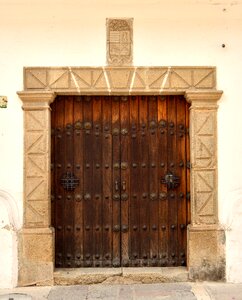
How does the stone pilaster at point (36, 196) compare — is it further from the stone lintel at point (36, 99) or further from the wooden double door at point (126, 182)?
the wooden double door at point (126, 182)

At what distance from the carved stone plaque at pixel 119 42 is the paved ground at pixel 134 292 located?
2293 mm

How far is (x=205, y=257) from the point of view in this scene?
16.1 feet

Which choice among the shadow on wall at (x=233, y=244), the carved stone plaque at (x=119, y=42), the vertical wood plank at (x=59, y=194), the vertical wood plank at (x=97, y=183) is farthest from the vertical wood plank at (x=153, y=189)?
the vertical wood plank at (x=59, y=194)

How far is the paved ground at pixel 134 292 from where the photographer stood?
450cm

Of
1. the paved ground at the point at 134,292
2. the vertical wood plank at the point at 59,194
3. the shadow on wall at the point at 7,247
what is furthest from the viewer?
the vertical wood plank at the point at 59,194


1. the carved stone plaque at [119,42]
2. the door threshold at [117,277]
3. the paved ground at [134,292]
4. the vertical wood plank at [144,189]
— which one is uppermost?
the carved stone plaque at [119,42]

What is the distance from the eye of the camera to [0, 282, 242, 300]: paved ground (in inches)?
177

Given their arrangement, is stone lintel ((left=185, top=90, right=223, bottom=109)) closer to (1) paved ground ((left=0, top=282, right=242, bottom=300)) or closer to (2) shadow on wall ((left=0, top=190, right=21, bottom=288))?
(1) paved ground ((left=0, top=282, right=242, bottom=300))

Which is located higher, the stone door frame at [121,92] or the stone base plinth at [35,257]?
the stone door frame at [121,92]

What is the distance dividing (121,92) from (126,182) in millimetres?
968

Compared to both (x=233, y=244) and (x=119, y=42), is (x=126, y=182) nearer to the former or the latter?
(x=233, y=244)

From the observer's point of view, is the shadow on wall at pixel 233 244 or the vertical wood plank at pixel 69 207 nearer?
the shadow on wall at pixel 233 244

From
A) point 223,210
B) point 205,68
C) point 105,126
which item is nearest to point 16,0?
point 105,126

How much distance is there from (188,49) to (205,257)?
85.1 inches
